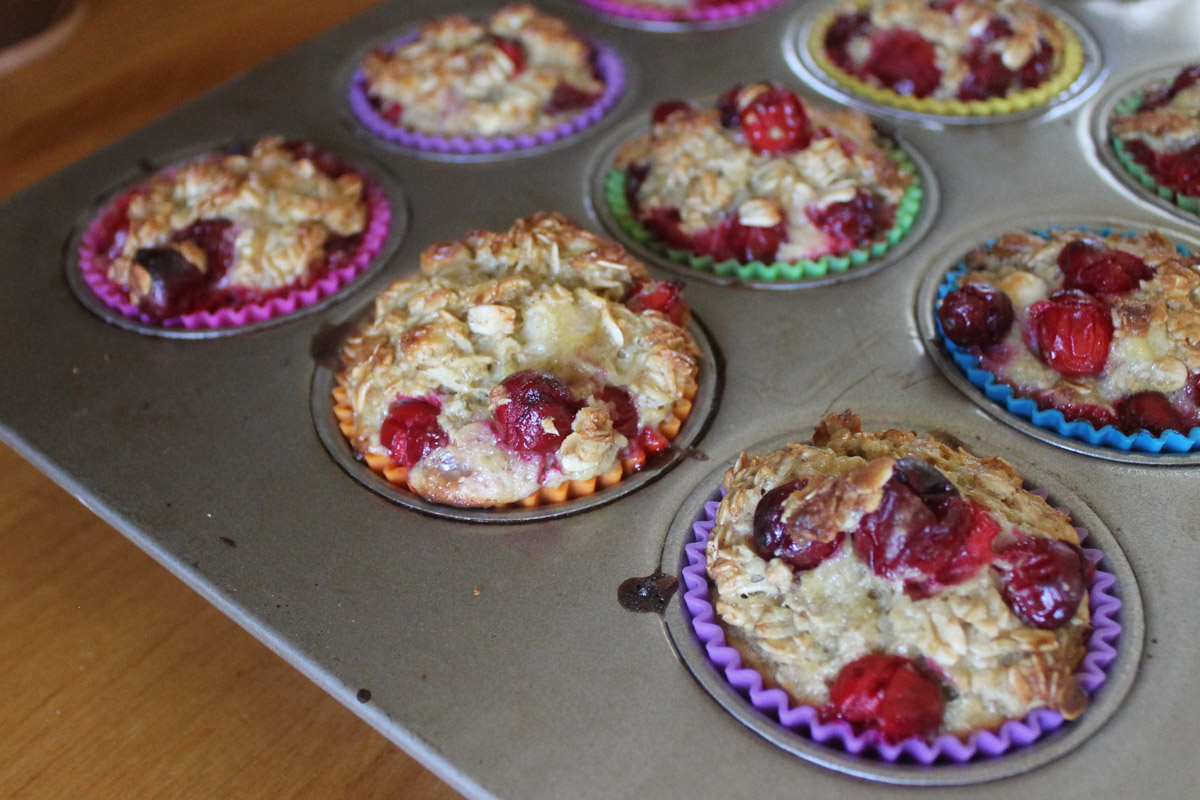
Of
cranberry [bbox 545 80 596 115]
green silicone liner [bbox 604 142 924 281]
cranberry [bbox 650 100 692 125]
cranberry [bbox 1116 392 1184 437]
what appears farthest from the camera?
cranberry [bbox 545 80 596 115]

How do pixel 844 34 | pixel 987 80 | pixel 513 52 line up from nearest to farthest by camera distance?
pixel 987 80 < pixel 513 52 < pixel 844 34

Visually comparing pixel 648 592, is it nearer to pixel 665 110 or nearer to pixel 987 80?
pixel 665 110

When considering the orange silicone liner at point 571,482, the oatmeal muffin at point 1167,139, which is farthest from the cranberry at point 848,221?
the oatmeal muffin at point 1167,139

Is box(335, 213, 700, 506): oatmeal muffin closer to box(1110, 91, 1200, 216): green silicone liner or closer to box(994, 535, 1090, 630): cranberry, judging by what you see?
box(994, 535, 1090, 630): cranberry

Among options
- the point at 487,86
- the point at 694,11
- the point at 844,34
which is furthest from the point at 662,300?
the point at 694,11

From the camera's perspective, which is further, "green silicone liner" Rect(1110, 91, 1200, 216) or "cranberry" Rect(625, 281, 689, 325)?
"green silicone liner" Rect(1110, 91, 1200, 216)

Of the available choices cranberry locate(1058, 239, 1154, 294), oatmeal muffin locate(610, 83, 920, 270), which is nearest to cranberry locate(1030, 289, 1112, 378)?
cranberry locate(1058, 239, 1154, 294)

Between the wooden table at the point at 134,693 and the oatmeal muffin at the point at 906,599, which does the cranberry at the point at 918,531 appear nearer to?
the oatmeal muffin at the point at 906,599
